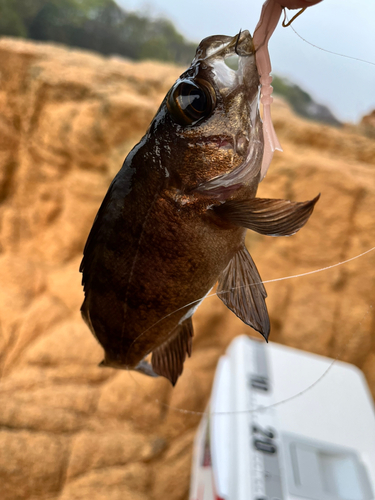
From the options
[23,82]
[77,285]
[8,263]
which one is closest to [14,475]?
Answer: [77,285]

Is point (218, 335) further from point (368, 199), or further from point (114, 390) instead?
point (368, 199)

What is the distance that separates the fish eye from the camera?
37 centimetres

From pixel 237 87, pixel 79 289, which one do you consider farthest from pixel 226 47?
pixel 79 289

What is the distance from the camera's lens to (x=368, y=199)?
43.5 inches

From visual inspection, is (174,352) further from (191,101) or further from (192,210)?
(191,101)

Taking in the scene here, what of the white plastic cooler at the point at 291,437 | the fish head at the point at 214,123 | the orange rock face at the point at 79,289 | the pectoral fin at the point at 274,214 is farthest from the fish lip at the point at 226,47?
the white plastic cooler at the point at 291,437

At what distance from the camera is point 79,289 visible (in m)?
2.09

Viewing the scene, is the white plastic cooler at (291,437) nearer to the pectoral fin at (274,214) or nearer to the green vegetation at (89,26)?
the pectoral fin at (274,214)

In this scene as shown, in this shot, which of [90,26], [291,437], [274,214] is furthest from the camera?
[90,26]

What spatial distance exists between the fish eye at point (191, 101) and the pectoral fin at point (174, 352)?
0.88 feet

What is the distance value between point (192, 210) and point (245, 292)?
0.36 ft

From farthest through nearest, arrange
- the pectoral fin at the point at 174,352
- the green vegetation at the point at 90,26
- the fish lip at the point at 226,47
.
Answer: the green vegetation at the point at 90,26, the pectoral fin at the point at 174,352, the fish lip at the point at 226,47

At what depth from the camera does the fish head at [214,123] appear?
0.36 metres

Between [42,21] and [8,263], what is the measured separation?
4.52 feet
